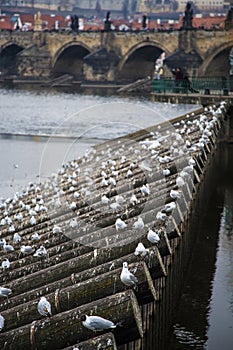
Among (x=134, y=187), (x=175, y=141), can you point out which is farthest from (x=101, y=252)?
(x=175, y=141)

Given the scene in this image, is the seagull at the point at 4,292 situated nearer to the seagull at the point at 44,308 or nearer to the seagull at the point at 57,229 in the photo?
the seagull at the point at 44,308

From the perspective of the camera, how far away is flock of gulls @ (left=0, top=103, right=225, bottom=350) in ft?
20.9

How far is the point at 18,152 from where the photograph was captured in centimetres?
2602

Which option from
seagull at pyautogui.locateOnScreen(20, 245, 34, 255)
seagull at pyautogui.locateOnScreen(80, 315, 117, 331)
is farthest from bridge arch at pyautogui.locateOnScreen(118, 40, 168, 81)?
seagull at pyautogui.locateOnScreen(80, 315, 117, 331)

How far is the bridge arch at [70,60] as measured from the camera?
7006cm

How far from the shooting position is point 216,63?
55.7 metres

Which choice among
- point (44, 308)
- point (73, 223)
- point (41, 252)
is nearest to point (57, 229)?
point (73, 223)

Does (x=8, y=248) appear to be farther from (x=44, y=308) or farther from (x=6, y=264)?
(x=44, y=308)

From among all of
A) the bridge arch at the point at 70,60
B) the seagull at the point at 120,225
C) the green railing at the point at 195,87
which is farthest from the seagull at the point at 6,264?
the bridge arch at the point at 70,60

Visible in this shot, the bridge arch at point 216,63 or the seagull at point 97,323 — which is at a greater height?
the seagull at point 97,323

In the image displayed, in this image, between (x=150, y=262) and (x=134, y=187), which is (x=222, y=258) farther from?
(x=150, y=262)

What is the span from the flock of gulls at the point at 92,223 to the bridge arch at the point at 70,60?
54.4 metres

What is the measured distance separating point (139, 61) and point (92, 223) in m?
58.6

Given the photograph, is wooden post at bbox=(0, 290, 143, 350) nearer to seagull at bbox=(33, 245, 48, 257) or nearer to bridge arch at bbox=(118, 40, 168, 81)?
seagull at bbox=(33, 245, 48, 257)
